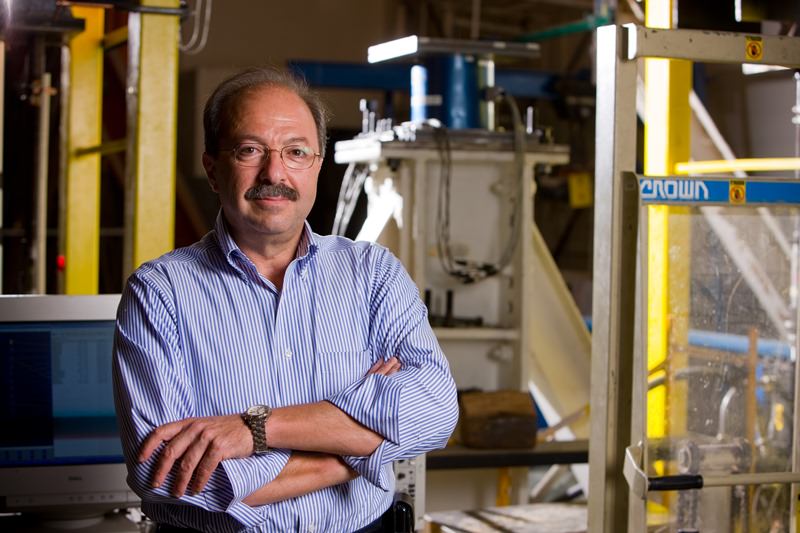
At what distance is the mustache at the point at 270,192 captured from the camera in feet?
6.07

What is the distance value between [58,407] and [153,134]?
939 mm

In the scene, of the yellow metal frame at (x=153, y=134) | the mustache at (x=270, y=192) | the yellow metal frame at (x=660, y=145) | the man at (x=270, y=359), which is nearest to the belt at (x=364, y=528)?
the man at (x=270, y=359)

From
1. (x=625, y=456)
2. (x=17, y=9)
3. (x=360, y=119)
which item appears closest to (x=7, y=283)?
(x=17, y=9)

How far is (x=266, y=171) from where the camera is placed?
6.11 feet

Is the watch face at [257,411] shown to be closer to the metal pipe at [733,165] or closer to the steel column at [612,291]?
the steel column at [612,291]

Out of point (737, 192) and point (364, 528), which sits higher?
point (737, 192)

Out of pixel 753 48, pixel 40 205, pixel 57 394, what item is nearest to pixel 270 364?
pixel 57 394

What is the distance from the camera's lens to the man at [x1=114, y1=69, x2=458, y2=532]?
5.66 ft

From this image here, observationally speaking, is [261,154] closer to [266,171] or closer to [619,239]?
[266,171]

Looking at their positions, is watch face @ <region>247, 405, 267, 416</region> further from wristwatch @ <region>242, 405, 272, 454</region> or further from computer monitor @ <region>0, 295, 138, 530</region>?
computer monitor @ <region>0, 295, 138, 530</region>

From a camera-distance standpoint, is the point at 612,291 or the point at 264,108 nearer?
the point at 264,108

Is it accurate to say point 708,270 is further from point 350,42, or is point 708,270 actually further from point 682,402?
point 350,42

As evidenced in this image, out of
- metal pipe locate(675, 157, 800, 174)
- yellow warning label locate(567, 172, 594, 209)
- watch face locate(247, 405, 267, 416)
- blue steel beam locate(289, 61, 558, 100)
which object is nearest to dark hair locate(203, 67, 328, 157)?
watch face locate(247, 405, 267, 416)

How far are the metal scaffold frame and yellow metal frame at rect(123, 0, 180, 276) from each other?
1.22 metres
